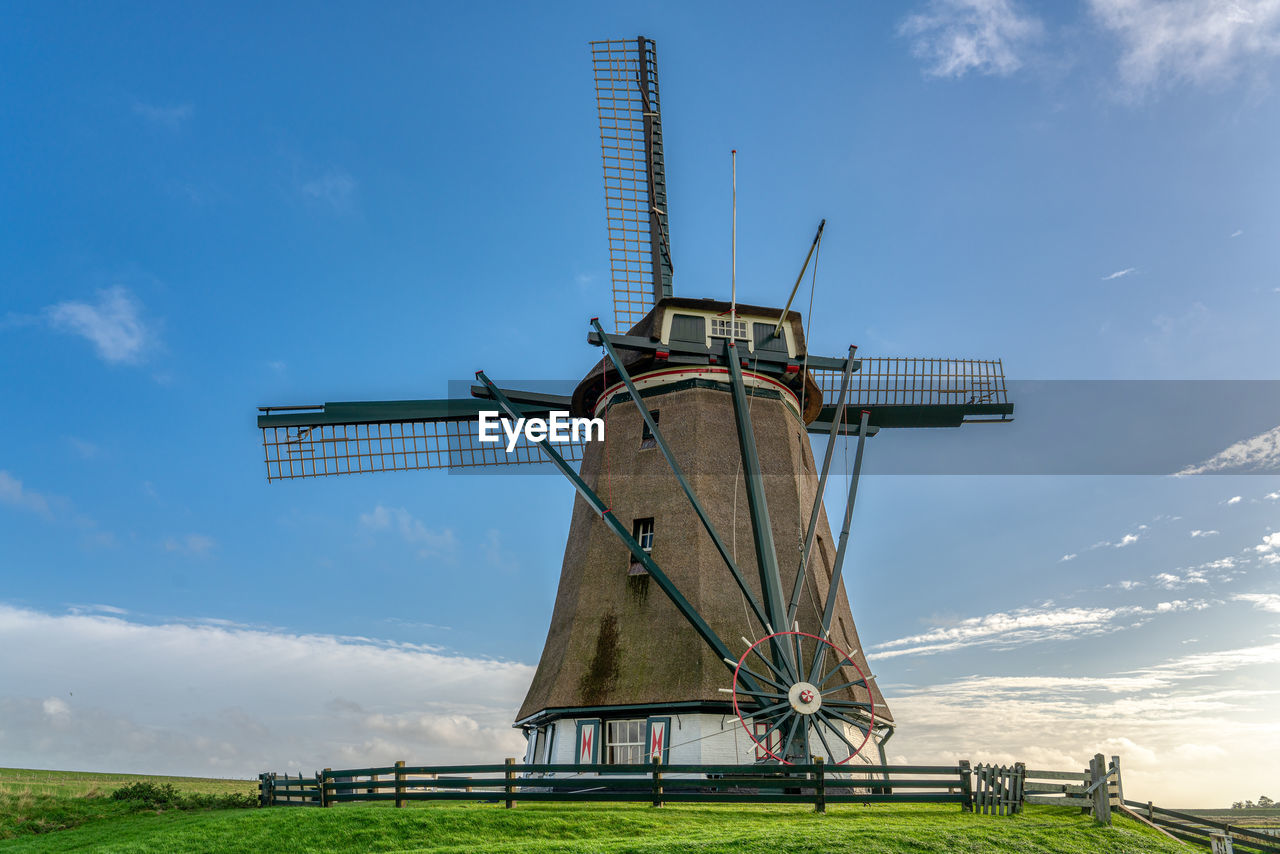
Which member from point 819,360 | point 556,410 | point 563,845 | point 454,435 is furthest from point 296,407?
point 563,845

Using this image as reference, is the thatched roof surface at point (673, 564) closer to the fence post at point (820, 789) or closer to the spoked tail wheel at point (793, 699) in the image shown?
the spoked tail wheel at point (793, 699)

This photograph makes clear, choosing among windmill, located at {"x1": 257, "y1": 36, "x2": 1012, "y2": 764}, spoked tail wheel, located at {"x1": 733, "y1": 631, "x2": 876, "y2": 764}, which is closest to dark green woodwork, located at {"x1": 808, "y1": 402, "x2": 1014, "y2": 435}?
windmill, located at {"x1": 257, "y1": 36, "x2": 1012, "y2": 764}

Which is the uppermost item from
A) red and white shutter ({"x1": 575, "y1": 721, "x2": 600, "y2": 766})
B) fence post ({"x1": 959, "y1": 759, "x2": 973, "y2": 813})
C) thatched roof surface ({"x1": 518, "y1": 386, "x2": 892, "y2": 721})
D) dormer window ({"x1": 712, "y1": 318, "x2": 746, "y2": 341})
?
A: dormer window ({"x1": 712, "y1": 318, "x2": 746, "y2": 341})

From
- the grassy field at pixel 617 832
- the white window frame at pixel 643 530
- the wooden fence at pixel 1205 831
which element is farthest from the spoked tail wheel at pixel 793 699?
the wooden fence at pixel 1205 831

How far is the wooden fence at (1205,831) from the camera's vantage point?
61.3ft

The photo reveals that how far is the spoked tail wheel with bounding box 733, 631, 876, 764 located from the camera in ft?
58.8

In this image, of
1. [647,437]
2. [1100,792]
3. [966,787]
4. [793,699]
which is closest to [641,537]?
[647,437]

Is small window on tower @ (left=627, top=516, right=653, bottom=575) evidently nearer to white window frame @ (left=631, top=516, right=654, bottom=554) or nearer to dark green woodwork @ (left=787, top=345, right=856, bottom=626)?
white window frame @ (left=631, top=516, right=654, bottom=554)

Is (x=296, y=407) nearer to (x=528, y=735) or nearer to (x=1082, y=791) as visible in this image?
(x=528, y=735)

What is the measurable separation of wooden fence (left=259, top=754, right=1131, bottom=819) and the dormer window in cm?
1016

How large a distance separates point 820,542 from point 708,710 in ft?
19.8

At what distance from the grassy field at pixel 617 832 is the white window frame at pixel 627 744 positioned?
1642 millimetres

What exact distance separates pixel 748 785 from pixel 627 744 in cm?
272

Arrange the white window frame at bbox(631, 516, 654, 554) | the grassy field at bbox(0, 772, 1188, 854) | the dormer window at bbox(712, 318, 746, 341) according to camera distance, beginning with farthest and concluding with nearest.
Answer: the dormer window at bbox(712, 318, 746, 341)
the white window frame at bbox(631, 516, 654, 554)
the grassy field at bbox(0, 772, 1188, 854)
